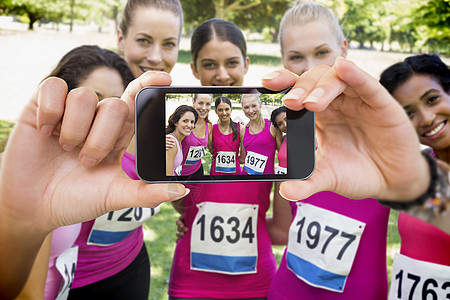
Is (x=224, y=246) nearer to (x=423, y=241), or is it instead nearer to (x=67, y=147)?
(x=423, y=241)

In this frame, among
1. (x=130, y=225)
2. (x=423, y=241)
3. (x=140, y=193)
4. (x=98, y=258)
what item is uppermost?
(x=140, y=193)

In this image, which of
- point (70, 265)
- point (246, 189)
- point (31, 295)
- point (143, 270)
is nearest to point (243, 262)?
point (246, 189)

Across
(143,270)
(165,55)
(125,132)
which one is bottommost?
(143,270)

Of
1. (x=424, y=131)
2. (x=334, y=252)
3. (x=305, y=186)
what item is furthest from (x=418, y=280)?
(x=305, y=186)

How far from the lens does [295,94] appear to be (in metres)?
1.18

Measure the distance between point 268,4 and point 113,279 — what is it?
20655 mm

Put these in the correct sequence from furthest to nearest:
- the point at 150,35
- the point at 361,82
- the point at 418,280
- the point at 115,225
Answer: the point at 150,35 < the point at 115,225 < the point at 418,280 < the point at 361,82

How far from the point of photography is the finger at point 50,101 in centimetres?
117

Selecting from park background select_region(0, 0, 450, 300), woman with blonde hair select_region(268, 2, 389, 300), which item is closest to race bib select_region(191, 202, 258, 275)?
woman with blonde hair select_region(268, 2, 389, 300)

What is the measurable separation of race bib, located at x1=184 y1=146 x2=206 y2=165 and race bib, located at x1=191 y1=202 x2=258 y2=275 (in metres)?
1.30

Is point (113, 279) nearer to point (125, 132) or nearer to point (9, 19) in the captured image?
point (125, 132)

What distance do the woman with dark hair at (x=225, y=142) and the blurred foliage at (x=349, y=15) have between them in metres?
11.1

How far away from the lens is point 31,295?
1.58 meters

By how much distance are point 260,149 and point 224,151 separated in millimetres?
133
